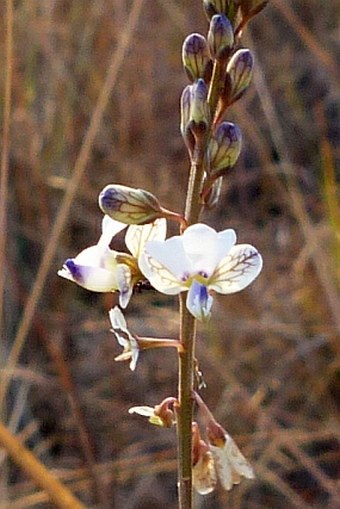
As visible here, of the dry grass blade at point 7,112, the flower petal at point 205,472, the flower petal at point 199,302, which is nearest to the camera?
the flower petal at point 199,302

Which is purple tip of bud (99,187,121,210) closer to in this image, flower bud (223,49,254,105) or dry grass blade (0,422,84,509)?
flower bud (223,49,254,105)

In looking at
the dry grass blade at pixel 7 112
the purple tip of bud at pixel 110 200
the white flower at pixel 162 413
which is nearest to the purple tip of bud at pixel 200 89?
the purple tip of bud at pixel 110 200

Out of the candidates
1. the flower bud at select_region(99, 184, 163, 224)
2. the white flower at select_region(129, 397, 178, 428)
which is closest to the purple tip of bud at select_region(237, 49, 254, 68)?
the flower bud at select_region(99, 184, 163, 224)

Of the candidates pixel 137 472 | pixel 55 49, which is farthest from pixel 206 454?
pixel 55 49

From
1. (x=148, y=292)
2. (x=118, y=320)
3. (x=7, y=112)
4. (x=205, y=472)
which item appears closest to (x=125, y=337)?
(x=118, y=320)

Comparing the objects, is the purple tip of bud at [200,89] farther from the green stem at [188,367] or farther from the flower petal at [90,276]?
the flower petal at [90,276]

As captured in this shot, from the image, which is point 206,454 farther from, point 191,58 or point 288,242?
point 288,242

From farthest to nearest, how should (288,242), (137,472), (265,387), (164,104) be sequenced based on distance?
(164,104)
(288,242)
(265,387)
(137,472)
